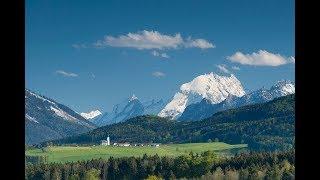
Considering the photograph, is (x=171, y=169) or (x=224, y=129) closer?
(x=171, y=169)

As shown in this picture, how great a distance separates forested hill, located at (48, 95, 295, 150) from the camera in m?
112

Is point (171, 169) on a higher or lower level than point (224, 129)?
lower

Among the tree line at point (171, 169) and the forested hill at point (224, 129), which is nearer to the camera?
the tree line at point (171, 169)

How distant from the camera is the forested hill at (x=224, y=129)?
112375 millimetres

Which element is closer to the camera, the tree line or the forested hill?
the tree line

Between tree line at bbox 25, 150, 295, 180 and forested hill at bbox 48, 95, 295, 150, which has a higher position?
forested hill at bbox 48, 95, 295, 150

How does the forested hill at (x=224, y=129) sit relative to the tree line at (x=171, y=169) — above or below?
above

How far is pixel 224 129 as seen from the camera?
4862 inches
